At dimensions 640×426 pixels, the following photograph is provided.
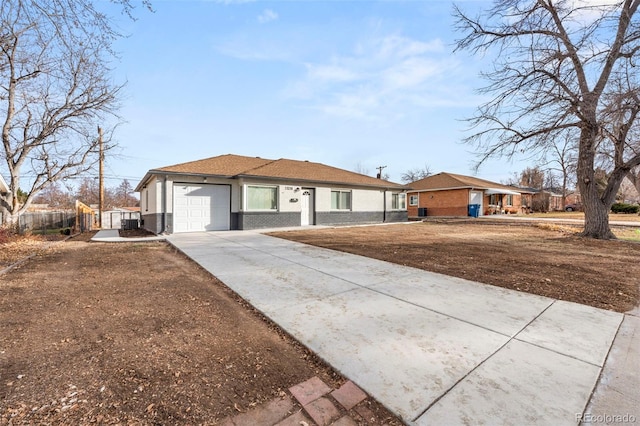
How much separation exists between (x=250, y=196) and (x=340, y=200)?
6.16 metres

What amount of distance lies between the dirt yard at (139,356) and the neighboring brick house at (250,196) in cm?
786

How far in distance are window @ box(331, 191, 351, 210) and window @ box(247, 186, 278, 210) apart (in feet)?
13.3

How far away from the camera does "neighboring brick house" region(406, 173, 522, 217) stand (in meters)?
26.2

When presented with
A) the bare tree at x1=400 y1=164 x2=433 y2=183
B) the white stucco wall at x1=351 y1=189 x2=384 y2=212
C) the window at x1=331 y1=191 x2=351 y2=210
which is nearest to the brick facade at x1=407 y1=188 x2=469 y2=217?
the white stucco wall at x1=351 y1=189 x2=384 y2=212

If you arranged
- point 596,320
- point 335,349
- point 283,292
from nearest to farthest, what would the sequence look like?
point 335,349, point 596,320, point 283,292

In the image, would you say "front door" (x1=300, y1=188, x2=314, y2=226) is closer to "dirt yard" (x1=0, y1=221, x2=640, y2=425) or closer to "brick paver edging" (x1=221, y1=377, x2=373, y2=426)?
"dirt yard" (x1=0, y1=221, x2=640, y2=425)

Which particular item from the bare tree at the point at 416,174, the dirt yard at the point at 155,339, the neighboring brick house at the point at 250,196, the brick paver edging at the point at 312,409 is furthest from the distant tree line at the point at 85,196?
the bare tree at the point at 416,174

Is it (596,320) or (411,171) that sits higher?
(411,171)

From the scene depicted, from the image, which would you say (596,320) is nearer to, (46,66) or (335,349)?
(335,349)

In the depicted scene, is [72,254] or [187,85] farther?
[187,85]

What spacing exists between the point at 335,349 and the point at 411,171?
6348cm

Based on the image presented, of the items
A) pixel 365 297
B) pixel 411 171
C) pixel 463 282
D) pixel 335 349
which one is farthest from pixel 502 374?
pixel 411 171

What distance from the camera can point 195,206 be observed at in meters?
12.8

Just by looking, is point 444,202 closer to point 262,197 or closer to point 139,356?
point 262,197
